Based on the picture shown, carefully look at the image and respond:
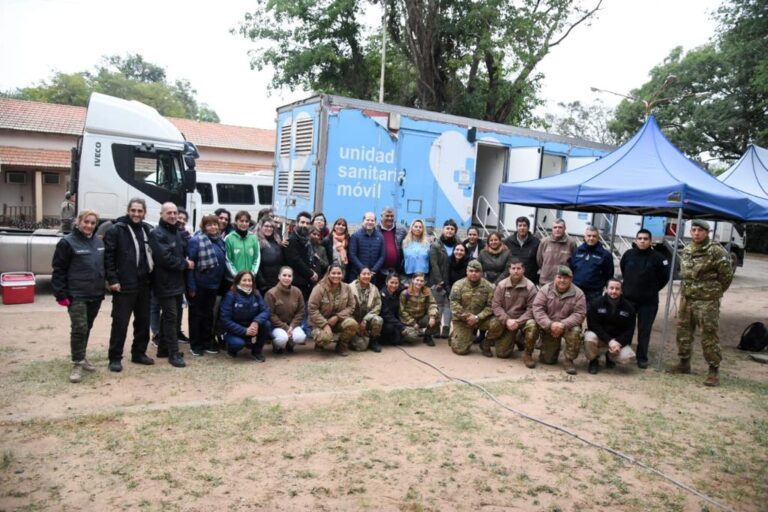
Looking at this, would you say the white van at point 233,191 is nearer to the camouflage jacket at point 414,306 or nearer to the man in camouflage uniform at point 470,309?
the camouflage jacket at point 414,306

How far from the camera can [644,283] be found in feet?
21.4

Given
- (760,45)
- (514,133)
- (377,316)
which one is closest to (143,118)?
(377,316)

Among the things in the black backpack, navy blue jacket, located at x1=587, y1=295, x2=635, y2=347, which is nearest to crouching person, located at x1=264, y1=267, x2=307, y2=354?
navy blue jacket, located at x1=587, y1=295, x2=635, y2=347

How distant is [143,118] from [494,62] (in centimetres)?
1246

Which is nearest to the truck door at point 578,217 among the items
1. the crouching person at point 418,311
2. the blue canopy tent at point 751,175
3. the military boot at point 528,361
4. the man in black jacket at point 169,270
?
the blue canopy tent at point 751,175

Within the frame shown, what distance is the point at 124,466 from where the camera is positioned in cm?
348

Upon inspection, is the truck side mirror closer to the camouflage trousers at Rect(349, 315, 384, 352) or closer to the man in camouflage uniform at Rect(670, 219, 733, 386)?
the camouflage trousers at Rect(349, 315, 384, 352)

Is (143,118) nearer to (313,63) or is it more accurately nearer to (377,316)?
(377,316)

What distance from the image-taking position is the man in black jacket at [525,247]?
752cm

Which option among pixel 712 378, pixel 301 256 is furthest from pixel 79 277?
pixel 712 378

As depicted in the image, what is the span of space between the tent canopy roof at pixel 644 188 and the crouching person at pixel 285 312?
370 centimetres

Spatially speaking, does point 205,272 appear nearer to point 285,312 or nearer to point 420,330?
point 285,312

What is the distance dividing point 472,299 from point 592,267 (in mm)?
1550

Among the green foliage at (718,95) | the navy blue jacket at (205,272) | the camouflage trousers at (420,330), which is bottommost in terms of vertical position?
the camouflage trousers at (420,330)
